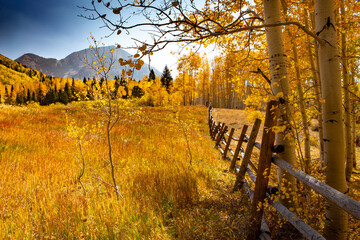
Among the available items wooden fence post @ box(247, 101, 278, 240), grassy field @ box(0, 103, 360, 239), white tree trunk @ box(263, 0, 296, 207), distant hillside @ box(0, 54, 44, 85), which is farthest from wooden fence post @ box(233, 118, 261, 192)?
distant hillside @ box(0, 54, 44, 85)

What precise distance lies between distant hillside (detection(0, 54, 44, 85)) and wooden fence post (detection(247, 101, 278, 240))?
14207 centimetres

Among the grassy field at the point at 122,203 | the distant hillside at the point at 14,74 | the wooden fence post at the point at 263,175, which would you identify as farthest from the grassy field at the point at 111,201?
the distant hillside at the point at 14,74

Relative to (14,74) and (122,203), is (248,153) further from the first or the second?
(14,74)

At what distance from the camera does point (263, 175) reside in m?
2.43

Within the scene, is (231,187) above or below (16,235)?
below

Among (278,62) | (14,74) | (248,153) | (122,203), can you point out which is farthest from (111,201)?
(14,74)

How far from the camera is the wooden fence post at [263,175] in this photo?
238cm

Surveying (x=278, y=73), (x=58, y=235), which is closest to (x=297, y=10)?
(x=278, y=73)

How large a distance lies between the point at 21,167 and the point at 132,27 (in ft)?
15.3

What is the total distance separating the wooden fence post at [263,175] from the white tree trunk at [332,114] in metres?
0.57

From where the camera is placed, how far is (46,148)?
556 centimetres

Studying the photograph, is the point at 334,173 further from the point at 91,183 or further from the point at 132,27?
the point at 91,183

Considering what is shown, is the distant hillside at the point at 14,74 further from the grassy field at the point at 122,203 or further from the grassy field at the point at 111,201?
the grassy field at the point at 122,203

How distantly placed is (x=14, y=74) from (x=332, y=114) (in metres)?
167
